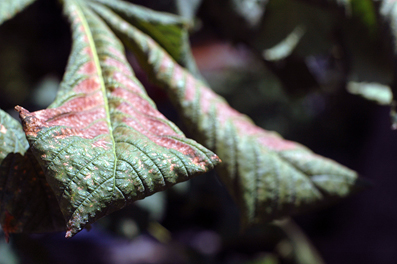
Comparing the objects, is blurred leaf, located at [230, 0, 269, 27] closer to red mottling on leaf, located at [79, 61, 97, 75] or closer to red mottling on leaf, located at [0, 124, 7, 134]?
red mottling on leaf, located at [79, 61, 97, 75]

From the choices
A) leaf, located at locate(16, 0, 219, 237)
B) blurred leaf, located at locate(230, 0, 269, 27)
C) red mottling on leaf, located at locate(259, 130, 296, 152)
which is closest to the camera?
leaf, located at locate(16, 0, 219, 237)

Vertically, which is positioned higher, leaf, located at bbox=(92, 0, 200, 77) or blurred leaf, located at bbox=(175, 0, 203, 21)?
blurred leaf, located at bbox=(175, 0, 203, 21)

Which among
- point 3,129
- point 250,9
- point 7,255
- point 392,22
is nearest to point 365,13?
point 392,22

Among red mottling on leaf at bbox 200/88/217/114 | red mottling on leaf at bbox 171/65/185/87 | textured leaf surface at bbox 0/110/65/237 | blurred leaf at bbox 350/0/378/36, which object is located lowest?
textured leaf surface at bbox 0/110/65/237

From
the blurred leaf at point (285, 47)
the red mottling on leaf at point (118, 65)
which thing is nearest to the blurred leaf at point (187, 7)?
the blurred leaf at point (285, 47)

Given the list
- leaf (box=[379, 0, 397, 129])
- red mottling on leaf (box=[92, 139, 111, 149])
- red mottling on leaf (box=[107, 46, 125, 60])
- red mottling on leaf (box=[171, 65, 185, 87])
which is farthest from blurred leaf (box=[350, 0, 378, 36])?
red mottling on leaf (box=[92, 139, 111, 149])

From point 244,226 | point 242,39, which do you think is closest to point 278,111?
point 242,39

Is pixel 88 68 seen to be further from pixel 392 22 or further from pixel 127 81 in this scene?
pixel 392 22

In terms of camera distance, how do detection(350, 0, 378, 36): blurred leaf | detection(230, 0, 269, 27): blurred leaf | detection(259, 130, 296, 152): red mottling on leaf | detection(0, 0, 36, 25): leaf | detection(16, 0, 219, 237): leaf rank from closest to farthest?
1. detection(16, 0, 219, 237): leaf
2. detection(0, 0, 36, 25): leaf
3. detection(259, 130, 296, 152): red mottling on leaf
4. detection(350, 0, 378, 36): blurred leaf
5. detection(230, 0, 269, 27): blurred leaf
